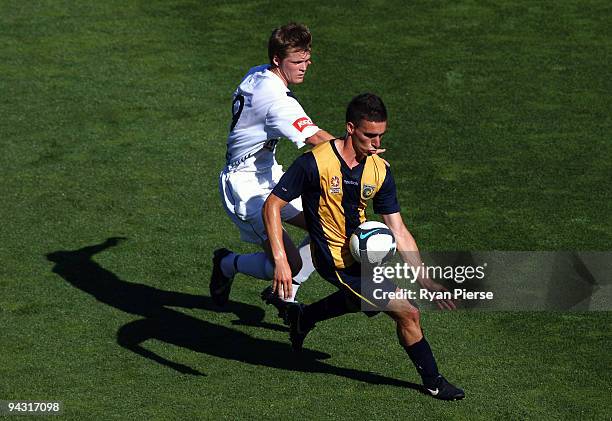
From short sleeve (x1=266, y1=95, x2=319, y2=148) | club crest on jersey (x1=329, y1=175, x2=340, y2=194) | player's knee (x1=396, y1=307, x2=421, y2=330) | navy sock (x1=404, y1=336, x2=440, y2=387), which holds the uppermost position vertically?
short sleeve (x1=266, y1=95, x2=319, y2=148)

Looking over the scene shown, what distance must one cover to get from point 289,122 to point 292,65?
0.53m

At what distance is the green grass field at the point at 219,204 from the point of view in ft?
32.0

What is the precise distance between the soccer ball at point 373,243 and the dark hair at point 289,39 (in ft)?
5.40

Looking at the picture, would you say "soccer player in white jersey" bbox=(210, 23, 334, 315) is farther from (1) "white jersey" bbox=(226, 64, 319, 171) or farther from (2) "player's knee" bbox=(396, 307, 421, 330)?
(2) "player's knee" bbox=(396, 307, 421, 330)

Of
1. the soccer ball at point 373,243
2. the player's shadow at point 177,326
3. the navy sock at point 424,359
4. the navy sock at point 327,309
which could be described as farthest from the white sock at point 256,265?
the navy sock at point 424,359

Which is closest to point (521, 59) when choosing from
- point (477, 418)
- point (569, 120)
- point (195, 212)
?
point (569, 120)

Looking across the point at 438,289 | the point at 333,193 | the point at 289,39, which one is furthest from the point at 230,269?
the point at 438,289

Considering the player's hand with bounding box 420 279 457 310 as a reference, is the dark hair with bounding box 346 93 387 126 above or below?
above

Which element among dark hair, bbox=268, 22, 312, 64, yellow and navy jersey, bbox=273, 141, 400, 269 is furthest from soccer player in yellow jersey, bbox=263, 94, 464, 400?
dark hair, bbox=268, 22, 312, 64

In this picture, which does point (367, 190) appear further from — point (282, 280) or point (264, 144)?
point (264, 144)

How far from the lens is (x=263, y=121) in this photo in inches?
406

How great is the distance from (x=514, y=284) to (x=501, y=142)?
344 cm

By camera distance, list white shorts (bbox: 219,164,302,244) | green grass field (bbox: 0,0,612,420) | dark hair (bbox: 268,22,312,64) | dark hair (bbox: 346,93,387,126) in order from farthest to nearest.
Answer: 1. white shorts (bbox: 219,164,302,244)
2. dark hair (bbox: 268,22,312,64)
3. green grass field (bbox: 0,0,612,420)
4. dark hair (bbox: 346,93,387,126)

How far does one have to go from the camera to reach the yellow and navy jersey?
9289 mm
